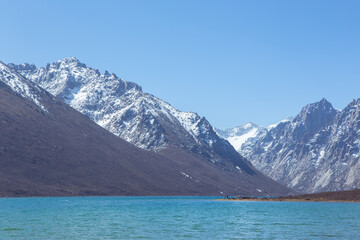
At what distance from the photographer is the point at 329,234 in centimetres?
8150

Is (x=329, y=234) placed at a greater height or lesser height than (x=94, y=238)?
greater

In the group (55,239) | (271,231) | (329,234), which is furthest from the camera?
(271,231)

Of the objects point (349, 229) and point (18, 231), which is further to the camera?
point (349, 229)

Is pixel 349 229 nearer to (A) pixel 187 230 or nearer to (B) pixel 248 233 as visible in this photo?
(B) pixel 248 233

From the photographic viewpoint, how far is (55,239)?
7412cm

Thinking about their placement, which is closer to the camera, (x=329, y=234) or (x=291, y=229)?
(x=329, y=234)

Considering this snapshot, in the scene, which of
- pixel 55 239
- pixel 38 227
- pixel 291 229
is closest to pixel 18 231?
pixel 38 227

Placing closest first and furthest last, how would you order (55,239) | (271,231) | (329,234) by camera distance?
(55,239) < (329,234) < (271,231)

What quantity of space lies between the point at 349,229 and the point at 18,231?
56962 mm

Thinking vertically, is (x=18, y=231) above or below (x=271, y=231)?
below

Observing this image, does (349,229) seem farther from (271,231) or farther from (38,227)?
(38,227)

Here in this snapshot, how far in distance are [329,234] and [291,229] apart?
1070 centimetres

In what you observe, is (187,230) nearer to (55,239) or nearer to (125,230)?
(125,230)

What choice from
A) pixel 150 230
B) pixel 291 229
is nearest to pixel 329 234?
pixel 291 229
